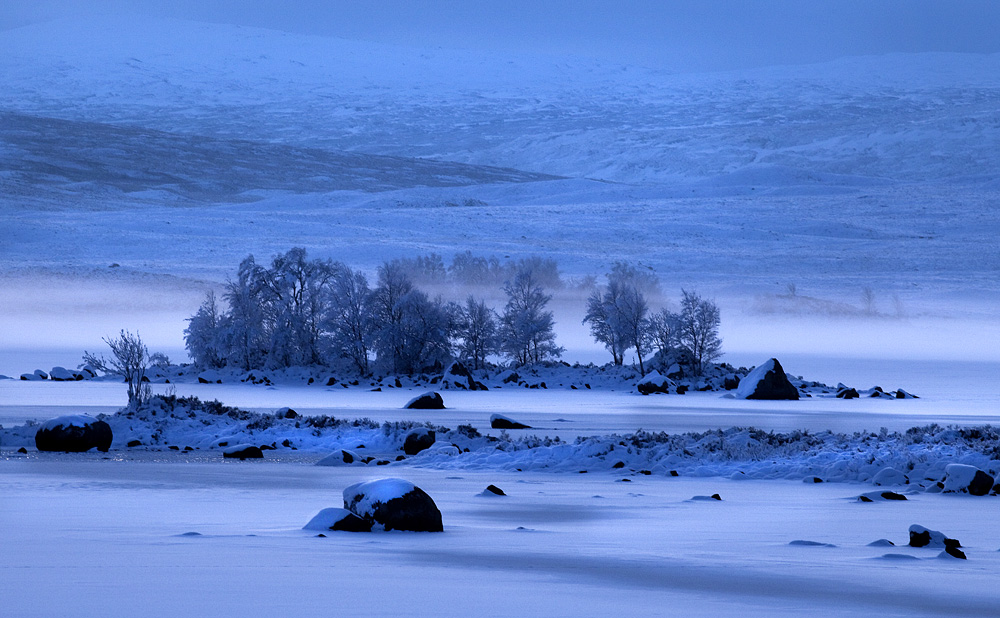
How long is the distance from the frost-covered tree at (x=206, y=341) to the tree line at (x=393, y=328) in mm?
33

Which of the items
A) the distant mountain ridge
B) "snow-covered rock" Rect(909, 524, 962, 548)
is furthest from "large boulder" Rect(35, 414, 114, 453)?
the distant mountain ridge

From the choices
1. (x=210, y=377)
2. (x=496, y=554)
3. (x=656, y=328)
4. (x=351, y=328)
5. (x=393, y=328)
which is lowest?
(x=496, y=554)

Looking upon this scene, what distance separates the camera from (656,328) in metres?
45.8

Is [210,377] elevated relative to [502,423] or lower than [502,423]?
elevated

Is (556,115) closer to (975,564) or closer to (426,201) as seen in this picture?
(426,201)

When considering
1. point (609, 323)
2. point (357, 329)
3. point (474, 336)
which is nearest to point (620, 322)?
point (609, 323)

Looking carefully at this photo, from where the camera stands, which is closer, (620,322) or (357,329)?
(357,329)

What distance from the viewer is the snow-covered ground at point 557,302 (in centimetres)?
859

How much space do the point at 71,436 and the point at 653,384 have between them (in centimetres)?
2391

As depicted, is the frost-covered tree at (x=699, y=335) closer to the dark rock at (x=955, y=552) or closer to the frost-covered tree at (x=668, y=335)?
the frost-covered tree at (x=668, y=335)

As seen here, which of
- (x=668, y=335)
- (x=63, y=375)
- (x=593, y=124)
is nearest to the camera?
(x=63, y=375)

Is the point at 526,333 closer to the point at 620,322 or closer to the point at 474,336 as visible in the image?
the point at 474,336

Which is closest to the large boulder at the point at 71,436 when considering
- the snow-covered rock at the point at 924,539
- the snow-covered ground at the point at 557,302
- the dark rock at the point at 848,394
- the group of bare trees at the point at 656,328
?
the snow-covered ground at the point at 557,302

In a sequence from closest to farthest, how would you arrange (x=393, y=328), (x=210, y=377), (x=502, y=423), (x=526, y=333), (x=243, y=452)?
(x=243, y=452) → (x=502, y=423) → (x=210, y=377) → (x=393, y=328) → (x=526, y=333)
